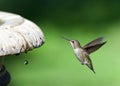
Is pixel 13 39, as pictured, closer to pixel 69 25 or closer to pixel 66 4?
pixel 69 25

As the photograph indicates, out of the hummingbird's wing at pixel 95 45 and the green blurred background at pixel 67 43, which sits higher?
the hummingbird's wing at pixel 95 45

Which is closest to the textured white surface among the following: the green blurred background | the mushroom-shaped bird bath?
the mushroom-shaped bird bath

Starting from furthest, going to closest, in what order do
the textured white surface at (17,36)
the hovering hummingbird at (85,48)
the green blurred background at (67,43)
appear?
1. the green blurred background at (67,43)
2. the hovering hummingbird at (85,48)
3. the textured white surface at (17,36)

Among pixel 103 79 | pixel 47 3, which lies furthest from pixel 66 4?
pixel 103 79

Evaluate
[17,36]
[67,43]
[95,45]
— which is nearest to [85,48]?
[95,45]

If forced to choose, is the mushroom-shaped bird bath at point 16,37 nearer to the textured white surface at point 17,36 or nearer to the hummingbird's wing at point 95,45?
the textured white surface at point 17,36

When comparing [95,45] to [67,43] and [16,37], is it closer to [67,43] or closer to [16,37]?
[16,37]

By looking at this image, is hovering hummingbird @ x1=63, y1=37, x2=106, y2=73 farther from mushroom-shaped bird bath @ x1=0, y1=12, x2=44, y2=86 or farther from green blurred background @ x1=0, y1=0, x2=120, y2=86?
green blurred background @ x1=0, y1=0, x2=120, y2=86

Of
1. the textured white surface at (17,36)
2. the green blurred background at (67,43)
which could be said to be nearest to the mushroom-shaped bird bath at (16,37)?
the textured white surface at (17,36)

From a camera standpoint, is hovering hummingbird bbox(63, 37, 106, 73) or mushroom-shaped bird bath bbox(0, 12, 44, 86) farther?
hovering hummingbird bbox(63, 37, 106, 73)
